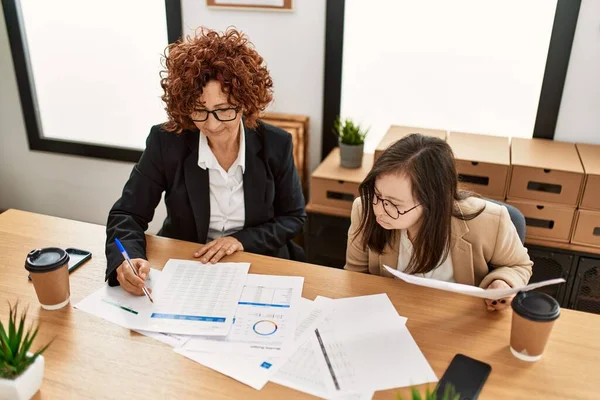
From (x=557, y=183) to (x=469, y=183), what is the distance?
0.35 metres

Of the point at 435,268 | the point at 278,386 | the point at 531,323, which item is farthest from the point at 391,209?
the point at 278,386

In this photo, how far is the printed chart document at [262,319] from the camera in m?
1.14

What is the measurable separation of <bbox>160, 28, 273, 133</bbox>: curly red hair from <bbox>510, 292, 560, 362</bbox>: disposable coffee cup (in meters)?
0.94

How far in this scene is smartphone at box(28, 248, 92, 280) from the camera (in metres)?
1.45

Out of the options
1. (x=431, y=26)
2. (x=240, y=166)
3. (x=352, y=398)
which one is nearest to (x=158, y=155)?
(x=240, y=166)

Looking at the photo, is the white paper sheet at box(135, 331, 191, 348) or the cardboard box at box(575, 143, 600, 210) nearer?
the white paper sheet at box(135, 331, 191, 348)

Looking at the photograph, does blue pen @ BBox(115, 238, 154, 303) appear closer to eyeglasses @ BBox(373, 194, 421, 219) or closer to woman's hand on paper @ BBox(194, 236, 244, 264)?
woman's hand on paper @ BBox(194, 236, 244, 264)

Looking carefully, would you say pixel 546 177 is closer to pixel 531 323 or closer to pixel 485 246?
pixel 485 246

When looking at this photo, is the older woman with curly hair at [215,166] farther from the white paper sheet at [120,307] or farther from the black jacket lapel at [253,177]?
the white paper sheet at [120,307]

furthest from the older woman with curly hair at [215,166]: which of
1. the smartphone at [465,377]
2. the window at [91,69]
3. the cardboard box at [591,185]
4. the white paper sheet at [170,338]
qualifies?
the window at [91,69]

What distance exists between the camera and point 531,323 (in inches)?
42.1

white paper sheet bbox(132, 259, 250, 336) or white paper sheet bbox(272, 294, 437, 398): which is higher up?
white paper sheet bbox(132, 259, 250, 336)

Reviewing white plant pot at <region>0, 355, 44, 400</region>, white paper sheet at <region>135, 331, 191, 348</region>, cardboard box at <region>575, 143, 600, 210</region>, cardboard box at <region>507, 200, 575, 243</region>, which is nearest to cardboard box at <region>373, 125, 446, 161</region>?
cardboard box at <region>507, 200, 575, 243</region>

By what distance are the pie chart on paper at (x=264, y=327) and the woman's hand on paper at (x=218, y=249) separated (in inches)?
12.7
